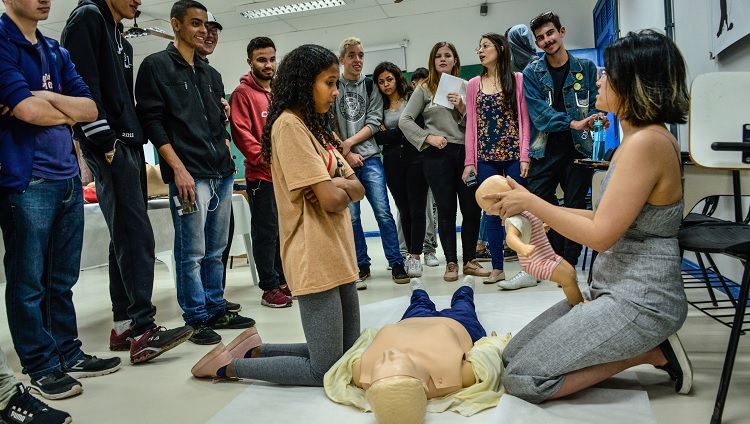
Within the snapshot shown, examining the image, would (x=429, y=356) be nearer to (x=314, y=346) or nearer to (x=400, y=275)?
(x=314, y=346)

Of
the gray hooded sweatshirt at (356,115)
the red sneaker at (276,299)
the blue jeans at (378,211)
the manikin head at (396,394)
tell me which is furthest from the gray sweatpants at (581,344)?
the gray hooded sweatshirt at (356,115)

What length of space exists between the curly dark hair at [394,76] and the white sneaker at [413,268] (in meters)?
1.16

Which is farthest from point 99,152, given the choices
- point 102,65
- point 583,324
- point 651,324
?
point 651,324

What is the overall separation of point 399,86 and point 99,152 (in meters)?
2.31

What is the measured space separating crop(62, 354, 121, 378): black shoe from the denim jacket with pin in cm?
246

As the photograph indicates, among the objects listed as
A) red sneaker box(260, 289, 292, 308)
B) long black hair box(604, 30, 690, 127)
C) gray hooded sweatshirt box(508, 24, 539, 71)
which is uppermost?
gray hooded sweatshirt box(508, 24, 539, 71)

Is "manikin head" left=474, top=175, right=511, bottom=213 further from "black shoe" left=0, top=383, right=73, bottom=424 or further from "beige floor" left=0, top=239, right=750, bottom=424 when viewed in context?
"black shoe" left=0, top=383, right=73, bottom=424

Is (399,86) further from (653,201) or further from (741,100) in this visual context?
(653,201)

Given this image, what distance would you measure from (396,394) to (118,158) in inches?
62.5

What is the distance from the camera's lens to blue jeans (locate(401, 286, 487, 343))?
207 centimetres

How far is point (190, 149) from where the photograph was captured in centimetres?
256

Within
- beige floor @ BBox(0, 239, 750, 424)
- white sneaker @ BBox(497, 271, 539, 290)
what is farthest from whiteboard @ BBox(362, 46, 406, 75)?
beige floor @ BBox(0, 239, 750, 424)

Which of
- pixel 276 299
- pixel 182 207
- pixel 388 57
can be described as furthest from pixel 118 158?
pixel 388 57

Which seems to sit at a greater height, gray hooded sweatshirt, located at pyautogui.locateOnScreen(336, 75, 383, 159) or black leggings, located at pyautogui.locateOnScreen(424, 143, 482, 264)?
gray hooded sweatshirt, located at pyautogui.locateOnScreen(336, 75, 383, 159)
